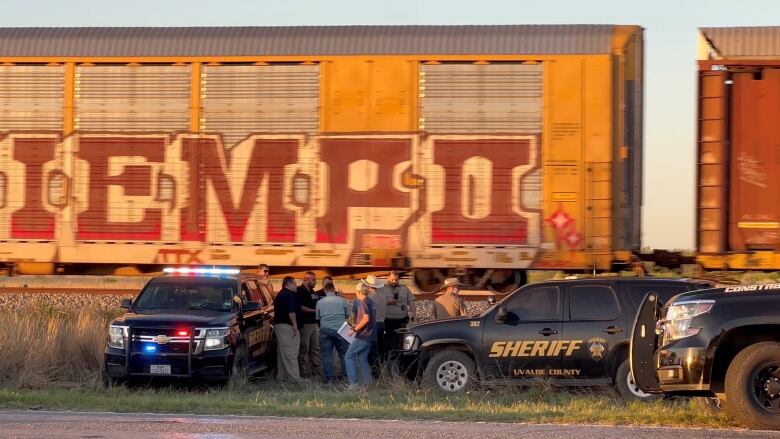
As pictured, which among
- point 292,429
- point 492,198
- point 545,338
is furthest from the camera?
point 492,198

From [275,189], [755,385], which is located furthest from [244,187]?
[755,385]

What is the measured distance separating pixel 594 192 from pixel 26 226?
925 centimetres

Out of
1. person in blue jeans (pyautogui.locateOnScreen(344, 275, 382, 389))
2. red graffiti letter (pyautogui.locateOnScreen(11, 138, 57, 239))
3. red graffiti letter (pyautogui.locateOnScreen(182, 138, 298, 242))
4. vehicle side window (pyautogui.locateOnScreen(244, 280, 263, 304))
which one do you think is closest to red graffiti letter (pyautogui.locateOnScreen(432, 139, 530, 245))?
red graffiti letter (pyautogui.locateOnScreen(182, 138, 298, 242))

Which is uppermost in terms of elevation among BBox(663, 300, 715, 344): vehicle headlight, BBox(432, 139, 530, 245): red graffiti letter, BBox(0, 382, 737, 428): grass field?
BBox(432, 139, 530, 245): red graffiti letter

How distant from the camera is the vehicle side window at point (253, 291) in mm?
16297

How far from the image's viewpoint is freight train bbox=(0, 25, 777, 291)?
709 inches

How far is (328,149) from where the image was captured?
18531 mm

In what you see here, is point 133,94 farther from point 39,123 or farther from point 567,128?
point 567,128

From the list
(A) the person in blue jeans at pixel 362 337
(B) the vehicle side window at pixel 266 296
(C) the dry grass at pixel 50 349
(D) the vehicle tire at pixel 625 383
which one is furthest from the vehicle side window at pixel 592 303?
(C) the dry grass at pixel 50 349

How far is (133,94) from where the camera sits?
752 inches

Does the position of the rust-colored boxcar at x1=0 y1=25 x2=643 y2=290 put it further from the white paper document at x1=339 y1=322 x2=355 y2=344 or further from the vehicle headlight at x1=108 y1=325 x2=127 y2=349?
the vehicle headlight at x1=108 y1=325 x2=127 y2=349

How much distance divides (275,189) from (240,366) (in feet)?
13.5

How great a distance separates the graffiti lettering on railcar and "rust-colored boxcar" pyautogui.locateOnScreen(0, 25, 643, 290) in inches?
0.9

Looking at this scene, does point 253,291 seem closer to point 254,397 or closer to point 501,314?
point 254,397
